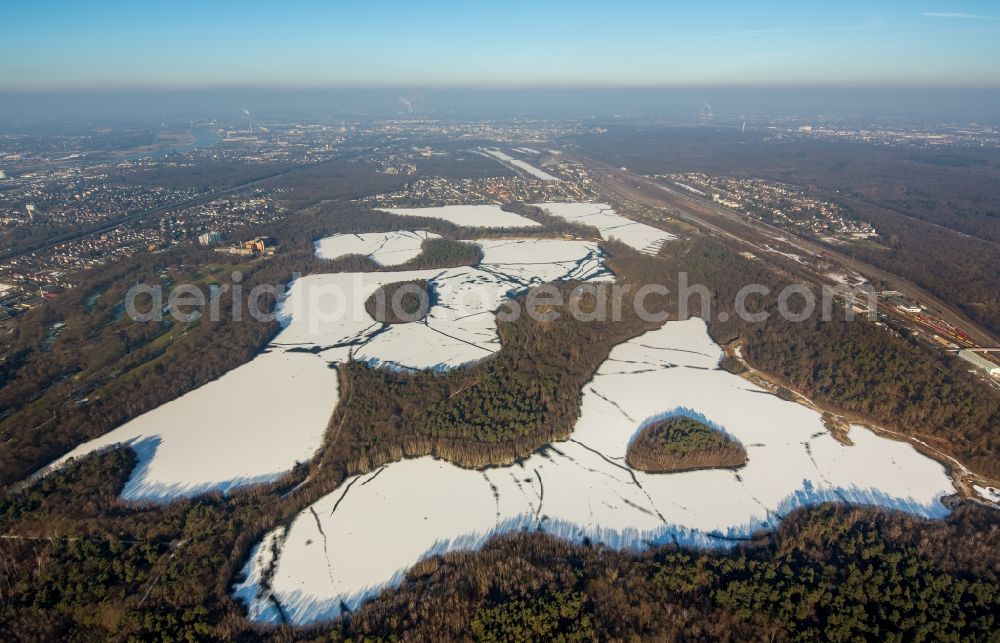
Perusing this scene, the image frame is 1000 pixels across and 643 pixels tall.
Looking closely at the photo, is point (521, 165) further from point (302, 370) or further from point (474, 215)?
point (302, 370)

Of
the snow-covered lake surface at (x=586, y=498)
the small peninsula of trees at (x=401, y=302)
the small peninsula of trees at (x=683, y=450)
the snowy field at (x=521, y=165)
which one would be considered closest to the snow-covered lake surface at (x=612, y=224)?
the snowy field at (x=521, y=165)

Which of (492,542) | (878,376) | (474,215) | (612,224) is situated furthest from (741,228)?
(492,542)

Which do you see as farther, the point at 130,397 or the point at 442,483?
the point at 130,397

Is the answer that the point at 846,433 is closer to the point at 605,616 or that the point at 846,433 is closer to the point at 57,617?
the point at 605,616

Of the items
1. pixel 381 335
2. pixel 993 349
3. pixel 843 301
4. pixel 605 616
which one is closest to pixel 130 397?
pixel 381 335

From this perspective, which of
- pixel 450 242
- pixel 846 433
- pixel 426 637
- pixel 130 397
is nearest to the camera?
pixel 426 637

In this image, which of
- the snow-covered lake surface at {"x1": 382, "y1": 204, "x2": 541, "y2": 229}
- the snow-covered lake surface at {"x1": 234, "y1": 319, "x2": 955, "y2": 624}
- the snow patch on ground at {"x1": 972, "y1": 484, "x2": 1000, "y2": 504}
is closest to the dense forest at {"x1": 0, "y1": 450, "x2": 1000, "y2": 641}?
the snow-covered lake surface at {"x1": 234, "y1": 319, "x2": 955, "y2": 624}
